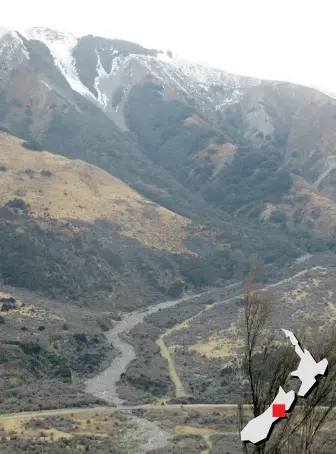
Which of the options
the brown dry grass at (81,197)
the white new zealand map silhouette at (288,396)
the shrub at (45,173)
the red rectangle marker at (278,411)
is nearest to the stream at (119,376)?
the brown dry grass at (81,197)

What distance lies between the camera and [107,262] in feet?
301

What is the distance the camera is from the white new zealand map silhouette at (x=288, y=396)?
9.67 m

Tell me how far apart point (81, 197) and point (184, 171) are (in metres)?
64.0

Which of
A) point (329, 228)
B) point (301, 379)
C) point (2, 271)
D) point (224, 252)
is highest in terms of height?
point (301, 379)

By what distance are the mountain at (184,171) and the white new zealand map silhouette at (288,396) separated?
7247cm

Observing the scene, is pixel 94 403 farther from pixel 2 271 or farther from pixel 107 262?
pixel 107 262

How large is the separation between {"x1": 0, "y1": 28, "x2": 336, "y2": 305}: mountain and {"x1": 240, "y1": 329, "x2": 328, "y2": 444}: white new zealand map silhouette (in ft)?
238

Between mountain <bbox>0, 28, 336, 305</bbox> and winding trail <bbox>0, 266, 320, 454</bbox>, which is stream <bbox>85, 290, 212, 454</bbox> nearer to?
winding trail <bbox>0, 266, 320, 454</bbox>

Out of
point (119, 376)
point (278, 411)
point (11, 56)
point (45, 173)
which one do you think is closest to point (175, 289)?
point (45, 173)

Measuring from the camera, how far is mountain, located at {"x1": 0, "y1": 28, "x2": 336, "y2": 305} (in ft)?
333

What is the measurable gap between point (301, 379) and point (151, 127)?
Result: 182724mm

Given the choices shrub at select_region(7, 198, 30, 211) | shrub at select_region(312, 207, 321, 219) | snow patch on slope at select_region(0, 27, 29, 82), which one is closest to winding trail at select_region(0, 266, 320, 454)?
shrub at select_region(7, 198, 30, 211)

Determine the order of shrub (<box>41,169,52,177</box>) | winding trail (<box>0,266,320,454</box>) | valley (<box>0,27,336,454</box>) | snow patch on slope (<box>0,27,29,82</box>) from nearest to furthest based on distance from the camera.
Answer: winding trail (<box>0,266,320,454</box>) → valley (<box>0,27,336,454</box>) → shrub (<box>41,169,52,177</box>) → snow patch on slope (<box>0,27,29,82</box>)

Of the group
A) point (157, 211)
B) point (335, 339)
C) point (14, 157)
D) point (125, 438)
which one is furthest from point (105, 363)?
point (14, 157)
